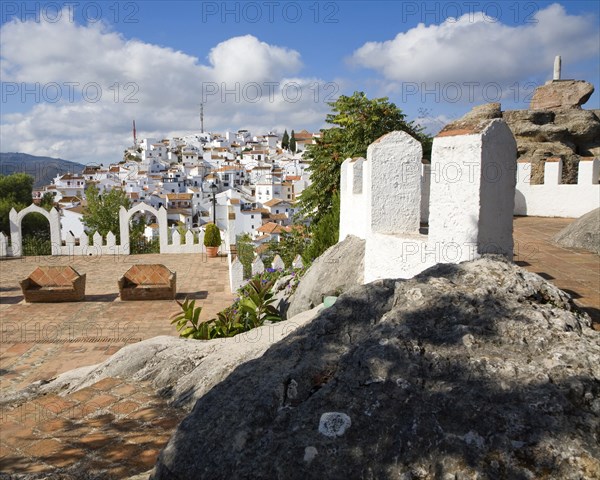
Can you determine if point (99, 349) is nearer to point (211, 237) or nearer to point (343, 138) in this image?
point (343, 138)

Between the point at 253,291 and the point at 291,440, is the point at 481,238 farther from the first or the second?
the point at 253,291

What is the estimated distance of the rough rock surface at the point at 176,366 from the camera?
4.41m

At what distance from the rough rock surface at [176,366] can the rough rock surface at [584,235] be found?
5573 millimetres

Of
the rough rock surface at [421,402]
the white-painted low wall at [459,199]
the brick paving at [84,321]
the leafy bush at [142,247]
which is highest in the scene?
the white-painted low wall at [459,199]

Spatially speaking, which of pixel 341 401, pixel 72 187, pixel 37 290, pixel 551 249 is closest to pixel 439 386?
pixel 341 401

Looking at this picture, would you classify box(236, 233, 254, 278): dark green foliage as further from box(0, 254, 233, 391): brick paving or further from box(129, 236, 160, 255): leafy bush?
box(129, 236, 160, 255): leafy bush

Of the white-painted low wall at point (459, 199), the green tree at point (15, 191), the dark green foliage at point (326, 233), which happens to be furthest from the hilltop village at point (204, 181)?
the white-painted low wall at point (459, 199)

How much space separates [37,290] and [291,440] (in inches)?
465

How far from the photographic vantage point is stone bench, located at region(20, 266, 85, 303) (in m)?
11.7

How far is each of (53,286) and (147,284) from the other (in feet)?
7.89

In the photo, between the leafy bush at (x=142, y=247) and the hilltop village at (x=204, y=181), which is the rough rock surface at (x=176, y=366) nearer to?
the leafy bush at (x=142, y=247)

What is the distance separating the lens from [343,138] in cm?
1158

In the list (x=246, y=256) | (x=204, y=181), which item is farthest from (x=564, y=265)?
(x=204, y=181)

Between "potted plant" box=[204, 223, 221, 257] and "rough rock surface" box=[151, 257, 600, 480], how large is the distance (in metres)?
16.3
